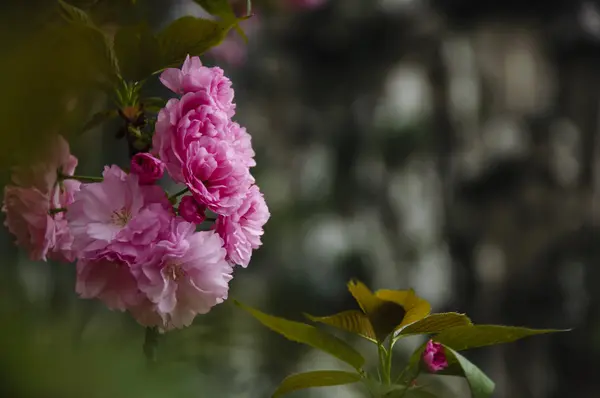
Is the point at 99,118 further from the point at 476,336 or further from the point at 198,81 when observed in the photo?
the point at 476,336

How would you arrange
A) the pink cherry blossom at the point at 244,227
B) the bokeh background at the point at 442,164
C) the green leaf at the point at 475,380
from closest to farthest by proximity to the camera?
the green leaf at the point at 475,380 < the pink cherry blossom at the point at 244,227 < the bokeh background at the point at 442,164

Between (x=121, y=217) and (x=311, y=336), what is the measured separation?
11 centimetres

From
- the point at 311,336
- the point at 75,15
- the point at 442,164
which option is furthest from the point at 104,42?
the point at 442,164

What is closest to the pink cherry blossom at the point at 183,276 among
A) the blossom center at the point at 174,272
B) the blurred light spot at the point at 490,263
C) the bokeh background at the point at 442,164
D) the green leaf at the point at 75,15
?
the blossom center at the point at 174,272

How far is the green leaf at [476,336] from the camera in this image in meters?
0.31

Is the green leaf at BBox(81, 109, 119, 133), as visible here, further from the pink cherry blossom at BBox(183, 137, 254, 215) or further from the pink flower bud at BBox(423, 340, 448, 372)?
the pink flower bud at BBox(423, 340, 448, 372)

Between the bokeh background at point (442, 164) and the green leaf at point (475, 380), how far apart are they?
139 cm

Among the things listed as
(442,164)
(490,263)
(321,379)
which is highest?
(321,379)

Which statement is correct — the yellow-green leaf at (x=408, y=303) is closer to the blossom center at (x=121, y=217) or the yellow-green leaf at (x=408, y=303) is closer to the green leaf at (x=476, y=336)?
the green leaf at (x=476, y=336)

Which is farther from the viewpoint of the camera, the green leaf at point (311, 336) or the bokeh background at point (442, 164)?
the bokeh background at point (442, 164)

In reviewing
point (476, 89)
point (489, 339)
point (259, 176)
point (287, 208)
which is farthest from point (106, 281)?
point (476, 89)

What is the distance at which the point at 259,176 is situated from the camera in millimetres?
1728

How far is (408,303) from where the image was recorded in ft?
1.08

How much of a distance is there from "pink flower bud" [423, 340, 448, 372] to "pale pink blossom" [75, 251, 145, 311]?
0.13m
